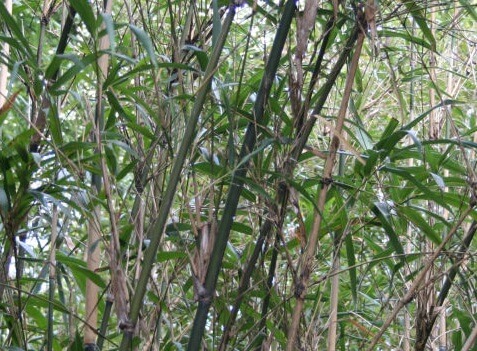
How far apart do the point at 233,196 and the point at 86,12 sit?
0.29 meters

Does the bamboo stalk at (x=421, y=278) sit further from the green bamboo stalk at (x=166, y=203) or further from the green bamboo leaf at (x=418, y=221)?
the green bamboo stalk at (x=166, y=203)

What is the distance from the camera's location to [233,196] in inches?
38.7

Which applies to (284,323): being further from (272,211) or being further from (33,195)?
(33,195)

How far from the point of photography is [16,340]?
1.17 m

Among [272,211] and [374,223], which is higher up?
[374,223]

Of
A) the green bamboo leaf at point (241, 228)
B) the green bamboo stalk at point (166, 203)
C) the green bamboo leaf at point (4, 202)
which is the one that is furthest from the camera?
the green bamboo leaf at point (241, 228)

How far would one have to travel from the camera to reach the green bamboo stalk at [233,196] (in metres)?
0.96

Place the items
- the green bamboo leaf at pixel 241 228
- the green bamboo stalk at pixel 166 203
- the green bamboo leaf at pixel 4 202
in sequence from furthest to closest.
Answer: the green bamboo leaf at pixel 241 228
the green bamboo leaf at pixel 4 202
the green bamboo stalk at pixel 166 203

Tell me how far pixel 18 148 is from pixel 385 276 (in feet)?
2.94

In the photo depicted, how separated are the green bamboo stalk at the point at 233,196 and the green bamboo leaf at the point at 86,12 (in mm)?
223

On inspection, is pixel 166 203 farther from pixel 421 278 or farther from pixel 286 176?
pixel 421 278

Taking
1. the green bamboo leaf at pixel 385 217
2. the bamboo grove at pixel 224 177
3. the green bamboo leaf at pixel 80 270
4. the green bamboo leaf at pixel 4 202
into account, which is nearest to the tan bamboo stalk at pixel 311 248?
the bamboo grove at pixel 224 177

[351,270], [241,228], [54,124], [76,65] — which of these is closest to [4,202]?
[54,124]

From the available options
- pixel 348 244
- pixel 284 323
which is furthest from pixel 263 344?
pixel 348 244
